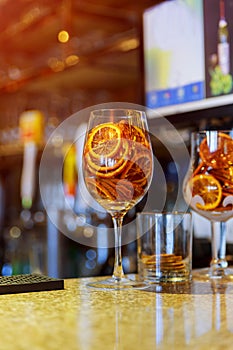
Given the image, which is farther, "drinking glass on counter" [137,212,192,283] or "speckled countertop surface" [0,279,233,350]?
"drinking glass on counter" [137,212,192,283]

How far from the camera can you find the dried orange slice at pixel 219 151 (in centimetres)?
116

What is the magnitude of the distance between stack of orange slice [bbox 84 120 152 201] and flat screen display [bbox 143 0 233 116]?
0.75 metres

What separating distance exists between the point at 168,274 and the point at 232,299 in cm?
20

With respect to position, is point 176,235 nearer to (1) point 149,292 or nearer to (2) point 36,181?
(1) point 149,292

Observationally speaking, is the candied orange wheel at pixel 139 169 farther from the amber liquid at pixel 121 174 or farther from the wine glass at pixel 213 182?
the wine glass at pixel 213 182

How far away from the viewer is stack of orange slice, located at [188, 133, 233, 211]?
1155mm

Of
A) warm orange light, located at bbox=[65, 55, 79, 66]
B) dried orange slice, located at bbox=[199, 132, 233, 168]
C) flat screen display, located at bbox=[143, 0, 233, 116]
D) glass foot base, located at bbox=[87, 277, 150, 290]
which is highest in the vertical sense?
warm orange light, located at bbox=[65, 55, 79, 66]

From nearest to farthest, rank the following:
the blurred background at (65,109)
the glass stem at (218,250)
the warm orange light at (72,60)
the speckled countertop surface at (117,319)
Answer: the speckled countertop surface at (117,319), the glass stem at (218,250), the blurred background at (65,109), the warm orange light at (72,60)

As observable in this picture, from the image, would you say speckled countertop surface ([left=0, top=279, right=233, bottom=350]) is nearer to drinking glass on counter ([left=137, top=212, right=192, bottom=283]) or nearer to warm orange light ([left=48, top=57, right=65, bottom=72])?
drinking glass on counter ([left=137, top=212, right=192, bottom=283])

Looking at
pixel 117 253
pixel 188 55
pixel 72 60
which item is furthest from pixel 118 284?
pixel 72 60

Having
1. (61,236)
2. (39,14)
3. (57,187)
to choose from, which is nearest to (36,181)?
(57,187)

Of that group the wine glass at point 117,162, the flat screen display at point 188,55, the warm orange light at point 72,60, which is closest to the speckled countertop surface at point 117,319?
the wine glass at point 117,162

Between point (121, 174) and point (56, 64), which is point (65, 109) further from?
point (121, 174)

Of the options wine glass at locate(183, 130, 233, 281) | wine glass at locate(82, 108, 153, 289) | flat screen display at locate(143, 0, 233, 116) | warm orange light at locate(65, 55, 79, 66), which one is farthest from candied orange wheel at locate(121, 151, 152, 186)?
warm orange light at locate(65, 55, 79, 66)
